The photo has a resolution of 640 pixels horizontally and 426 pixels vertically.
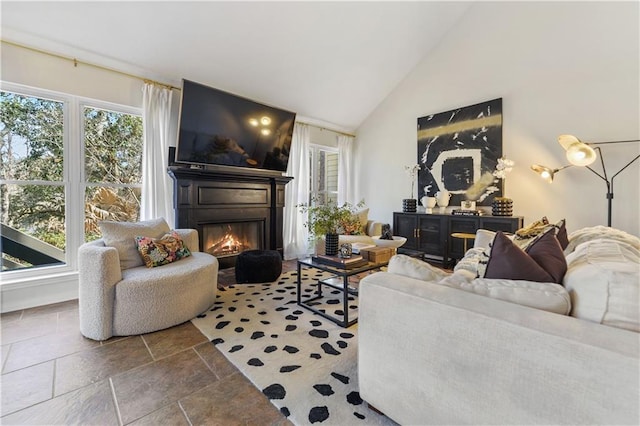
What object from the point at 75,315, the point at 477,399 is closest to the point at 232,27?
the point at 75,315

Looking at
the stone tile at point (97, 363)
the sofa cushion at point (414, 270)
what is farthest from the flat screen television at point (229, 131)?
the sofa cushion at point (414, 270)

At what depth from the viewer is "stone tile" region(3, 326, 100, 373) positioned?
1.71m

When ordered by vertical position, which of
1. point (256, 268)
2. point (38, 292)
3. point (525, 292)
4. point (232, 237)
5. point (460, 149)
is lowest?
point (38, 292)

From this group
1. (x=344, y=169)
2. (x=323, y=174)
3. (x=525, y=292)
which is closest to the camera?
(x=525, y=292)

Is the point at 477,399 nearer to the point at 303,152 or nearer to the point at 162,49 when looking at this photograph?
the point at 162,49

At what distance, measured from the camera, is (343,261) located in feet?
7.58

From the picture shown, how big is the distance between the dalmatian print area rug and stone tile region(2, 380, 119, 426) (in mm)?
614

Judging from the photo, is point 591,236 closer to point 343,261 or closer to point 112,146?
point 343,261

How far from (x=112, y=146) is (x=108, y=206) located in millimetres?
675

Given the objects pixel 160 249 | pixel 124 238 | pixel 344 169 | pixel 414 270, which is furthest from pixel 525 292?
pixel 344 169

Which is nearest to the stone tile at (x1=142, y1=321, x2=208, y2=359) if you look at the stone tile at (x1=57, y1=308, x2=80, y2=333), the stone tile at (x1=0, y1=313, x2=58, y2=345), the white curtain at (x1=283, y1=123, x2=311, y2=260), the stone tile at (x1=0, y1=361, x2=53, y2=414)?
the stone tile at (x1=0, y1=361, x2=53, y2=414)

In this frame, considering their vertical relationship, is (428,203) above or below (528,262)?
above

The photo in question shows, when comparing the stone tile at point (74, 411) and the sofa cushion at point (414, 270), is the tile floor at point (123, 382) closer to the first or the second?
the stone tile at point (74, 411)

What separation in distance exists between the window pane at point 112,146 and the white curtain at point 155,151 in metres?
0.18
